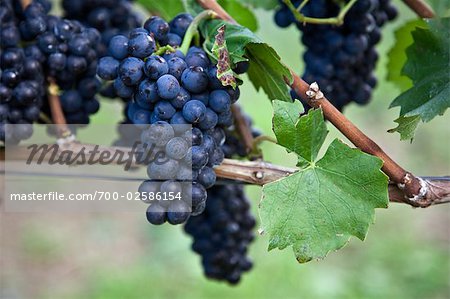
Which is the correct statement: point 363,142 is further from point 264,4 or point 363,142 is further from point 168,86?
point 264,4

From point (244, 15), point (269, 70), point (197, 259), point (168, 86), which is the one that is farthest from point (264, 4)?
point (197, 259)

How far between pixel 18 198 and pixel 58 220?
256cm

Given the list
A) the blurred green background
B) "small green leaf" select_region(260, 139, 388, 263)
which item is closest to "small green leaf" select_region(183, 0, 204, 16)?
"small green leaf" select_region(260, 139, 388, 263)

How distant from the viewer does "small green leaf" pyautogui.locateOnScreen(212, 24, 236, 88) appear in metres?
0.81

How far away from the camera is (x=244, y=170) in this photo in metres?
0.95

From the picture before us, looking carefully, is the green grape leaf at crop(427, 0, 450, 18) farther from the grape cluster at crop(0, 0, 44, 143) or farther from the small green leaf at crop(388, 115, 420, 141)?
the grape cluster at crop(0, 0, 44, 143)

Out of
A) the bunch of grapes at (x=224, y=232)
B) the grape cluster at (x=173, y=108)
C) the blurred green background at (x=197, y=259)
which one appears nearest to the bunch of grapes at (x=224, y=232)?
the bunch of grapes at (x=224, y=232)

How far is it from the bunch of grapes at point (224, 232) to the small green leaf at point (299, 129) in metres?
0.42

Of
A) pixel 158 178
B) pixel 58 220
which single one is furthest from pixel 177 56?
pixel 58 220

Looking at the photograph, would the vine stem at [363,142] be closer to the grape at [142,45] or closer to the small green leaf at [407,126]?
the small green leaf at [407,126]

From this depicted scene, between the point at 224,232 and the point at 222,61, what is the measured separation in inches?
21.8

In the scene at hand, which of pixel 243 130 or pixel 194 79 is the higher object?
pixel 194 79

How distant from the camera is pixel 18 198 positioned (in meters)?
1.33

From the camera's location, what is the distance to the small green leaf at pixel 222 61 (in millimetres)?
815
